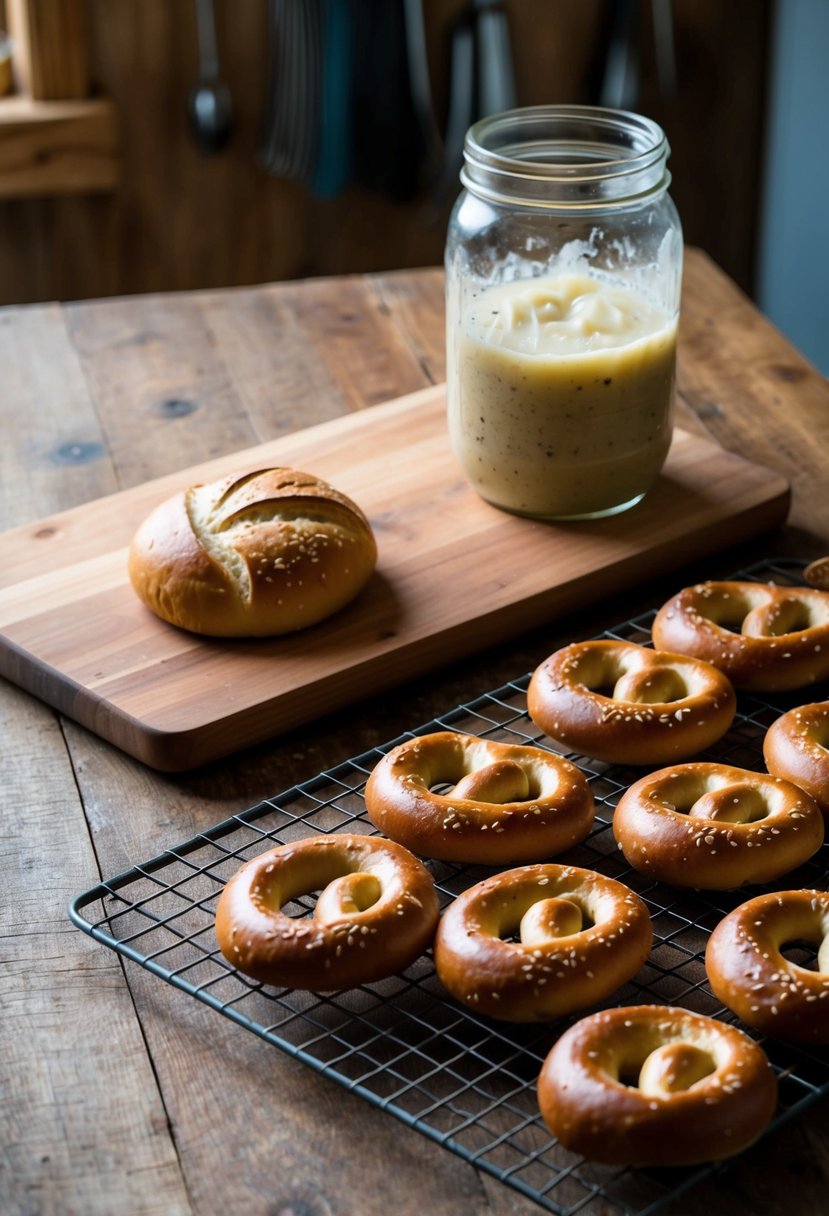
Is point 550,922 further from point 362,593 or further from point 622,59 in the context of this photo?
point 622,59

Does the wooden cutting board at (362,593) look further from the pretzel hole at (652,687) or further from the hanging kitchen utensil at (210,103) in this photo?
the hanging kitchen utensil at (210,103)

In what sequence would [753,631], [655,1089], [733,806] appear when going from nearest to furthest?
[655,1089] → [733,806] → [753,631]

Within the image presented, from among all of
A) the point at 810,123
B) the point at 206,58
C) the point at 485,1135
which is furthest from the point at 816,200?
the point at 485,1135

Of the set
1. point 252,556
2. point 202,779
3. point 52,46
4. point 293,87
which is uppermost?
point 52,46

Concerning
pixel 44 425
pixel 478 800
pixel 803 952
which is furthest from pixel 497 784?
pixel 44 425

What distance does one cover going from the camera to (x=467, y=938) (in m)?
1.00

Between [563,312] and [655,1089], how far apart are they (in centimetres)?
90

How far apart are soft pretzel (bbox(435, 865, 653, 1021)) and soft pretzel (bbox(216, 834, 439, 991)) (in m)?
0.03

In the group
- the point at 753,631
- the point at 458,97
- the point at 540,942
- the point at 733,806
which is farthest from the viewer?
the point at 458,97

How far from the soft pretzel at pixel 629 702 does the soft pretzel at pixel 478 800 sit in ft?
0.20

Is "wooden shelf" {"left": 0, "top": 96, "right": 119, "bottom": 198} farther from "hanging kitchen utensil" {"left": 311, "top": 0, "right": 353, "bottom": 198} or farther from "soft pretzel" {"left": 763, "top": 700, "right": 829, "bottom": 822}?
"soft pretzel" {"left": 763, "top": 700, "right": 829, "bottom": 822}

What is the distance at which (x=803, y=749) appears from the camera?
121 centimetres

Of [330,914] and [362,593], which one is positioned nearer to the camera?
[330,914]

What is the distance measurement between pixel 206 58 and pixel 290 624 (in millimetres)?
2100
